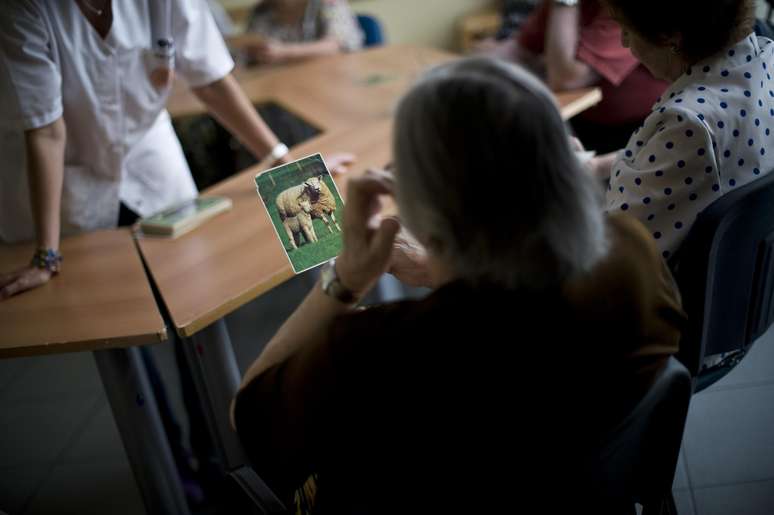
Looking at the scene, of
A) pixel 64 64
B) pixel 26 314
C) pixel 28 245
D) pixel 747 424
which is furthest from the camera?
pixel 747 424

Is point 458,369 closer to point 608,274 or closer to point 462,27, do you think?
point 608,274

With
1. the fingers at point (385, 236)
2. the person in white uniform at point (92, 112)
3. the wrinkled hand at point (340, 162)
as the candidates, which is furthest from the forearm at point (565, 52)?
the fingers at point (385, 236)

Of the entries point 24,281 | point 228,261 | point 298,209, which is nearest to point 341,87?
point 228,261

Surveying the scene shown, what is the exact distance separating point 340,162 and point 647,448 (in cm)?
113

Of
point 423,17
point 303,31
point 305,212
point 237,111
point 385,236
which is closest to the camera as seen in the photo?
point 385,236

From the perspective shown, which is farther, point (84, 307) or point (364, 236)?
point (84, 307)

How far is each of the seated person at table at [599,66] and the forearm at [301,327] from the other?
148 centimetres

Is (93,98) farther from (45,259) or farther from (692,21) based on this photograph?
(692,21)

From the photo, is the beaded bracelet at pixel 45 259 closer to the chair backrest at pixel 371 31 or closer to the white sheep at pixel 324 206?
the white sheep at pixel 324 206

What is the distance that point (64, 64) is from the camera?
151 centimetres

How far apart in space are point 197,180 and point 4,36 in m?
2.29

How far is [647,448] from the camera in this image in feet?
3.15

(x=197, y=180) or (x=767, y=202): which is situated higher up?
(x=767, y=202)

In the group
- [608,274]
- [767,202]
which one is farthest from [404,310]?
[767,202]
